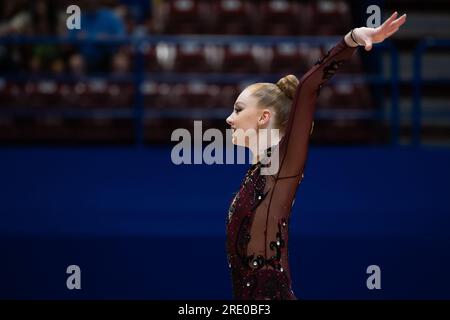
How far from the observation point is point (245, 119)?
9.02 feet

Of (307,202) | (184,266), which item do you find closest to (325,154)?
(307,202)

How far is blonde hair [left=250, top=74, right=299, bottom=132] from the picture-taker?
277 cm

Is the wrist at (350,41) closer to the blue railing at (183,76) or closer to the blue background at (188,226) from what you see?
the blue background at (188,226)

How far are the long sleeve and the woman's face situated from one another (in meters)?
→ 0.10

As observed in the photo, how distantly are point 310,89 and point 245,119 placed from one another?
0.24 m

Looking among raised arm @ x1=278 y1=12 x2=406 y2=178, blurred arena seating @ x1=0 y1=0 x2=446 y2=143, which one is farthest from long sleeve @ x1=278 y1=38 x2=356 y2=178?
blurred arena seating @ x1=0 y1=0 x2=446 y2=143

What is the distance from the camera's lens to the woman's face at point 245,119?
108 inches

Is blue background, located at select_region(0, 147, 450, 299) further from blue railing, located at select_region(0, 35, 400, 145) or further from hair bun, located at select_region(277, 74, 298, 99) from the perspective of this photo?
hair bun, located at select_region(277, 74, 298, 99)

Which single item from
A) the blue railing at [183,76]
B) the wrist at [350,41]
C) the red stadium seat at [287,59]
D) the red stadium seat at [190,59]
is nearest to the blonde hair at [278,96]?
the wrist at [350,41]

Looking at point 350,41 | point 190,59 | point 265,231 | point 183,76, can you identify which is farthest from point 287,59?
point 350,41

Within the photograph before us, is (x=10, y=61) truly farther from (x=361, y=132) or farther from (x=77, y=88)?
(x=361, y=132)

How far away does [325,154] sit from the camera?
5395 mm

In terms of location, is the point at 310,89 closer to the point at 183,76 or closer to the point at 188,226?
the point at 188,226

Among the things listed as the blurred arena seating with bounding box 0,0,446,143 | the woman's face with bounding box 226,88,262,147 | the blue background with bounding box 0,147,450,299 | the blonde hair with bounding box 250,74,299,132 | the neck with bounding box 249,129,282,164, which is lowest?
the neck with bounding box 249,129,282,164
